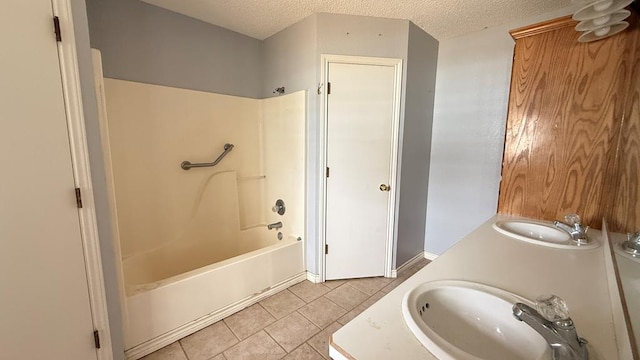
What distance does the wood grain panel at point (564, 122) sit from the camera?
130 cm

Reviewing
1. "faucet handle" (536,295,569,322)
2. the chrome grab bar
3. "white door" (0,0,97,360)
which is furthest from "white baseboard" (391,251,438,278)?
"white door" (0,0,97,360)

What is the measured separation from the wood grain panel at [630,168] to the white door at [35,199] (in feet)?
6.97

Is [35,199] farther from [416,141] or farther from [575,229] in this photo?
[416,141]

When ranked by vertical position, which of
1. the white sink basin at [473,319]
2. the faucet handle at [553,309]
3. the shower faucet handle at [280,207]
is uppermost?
the faucet handle at [553,309]

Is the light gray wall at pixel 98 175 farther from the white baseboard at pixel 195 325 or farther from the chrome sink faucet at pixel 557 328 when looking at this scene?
the chrome sink faucet at pixel 557 328

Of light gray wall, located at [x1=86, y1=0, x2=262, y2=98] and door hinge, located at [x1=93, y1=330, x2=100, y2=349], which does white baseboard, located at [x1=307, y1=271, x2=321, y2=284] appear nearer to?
door hinge, located at [x1=93, y1=330, x2=100, y2=349]

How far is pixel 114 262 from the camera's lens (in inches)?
52.4

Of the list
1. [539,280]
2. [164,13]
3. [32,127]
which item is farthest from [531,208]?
[164,13]

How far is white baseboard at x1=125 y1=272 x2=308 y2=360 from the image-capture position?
1534mm

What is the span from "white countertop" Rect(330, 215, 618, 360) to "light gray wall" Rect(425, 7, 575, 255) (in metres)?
1.15

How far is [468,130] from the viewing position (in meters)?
2.45

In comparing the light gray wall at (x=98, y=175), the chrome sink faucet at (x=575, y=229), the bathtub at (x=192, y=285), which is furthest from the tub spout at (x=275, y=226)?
the chrome sink faucet at (x=575, y=229)

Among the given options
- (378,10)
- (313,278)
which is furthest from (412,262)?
(378,10)

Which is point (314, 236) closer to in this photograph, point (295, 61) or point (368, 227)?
point (368, 227)
